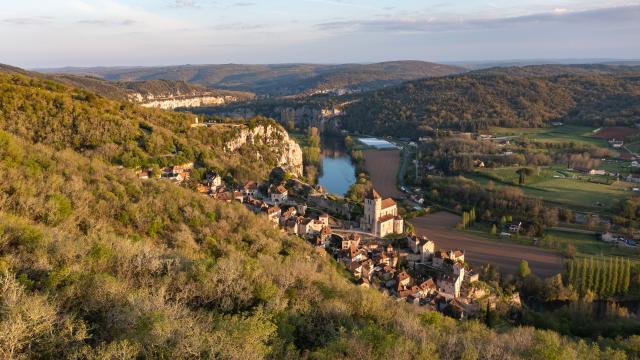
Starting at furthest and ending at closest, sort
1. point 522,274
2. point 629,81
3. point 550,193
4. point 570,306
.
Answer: point 629,81 → point 550,193 → point 522,274 → point 570,306

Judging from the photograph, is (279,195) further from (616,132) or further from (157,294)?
(616,132)

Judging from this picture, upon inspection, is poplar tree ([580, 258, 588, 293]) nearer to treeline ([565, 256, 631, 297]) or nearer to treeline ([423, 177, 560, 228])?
treeline ([565, 256, 631, 297])

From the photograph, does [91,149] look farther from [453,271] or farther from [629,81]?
[629,81]

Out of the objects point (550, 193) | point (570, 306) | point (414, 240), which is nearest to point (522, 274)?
point (570, 306)

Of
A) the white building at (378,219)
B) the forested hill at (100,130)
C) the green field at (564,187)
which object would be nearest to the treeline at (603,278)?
the white building at (378,219)

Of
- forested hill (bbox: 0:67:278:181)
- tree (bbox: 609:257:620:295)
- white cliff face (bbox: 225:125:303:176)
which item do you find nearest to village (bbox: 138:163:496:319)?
forested hill (bbox: 0:67:278:181)

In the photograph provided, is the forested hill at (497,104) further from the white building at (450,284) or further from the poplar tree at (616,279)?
the white building at (450,284)
